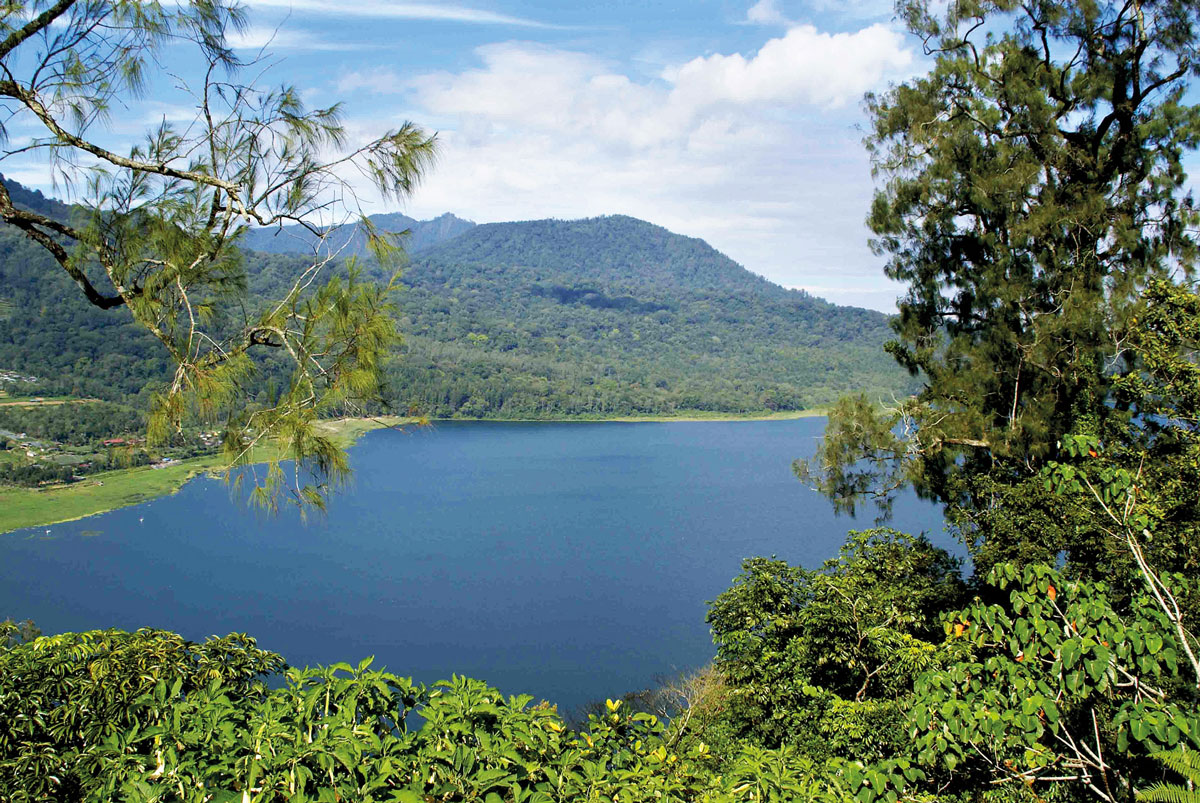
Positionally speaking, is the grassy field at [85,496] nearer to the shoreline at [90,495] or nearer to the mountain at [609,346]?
the shoreline at [90,495]

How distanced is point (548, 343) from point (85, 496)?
61079mm

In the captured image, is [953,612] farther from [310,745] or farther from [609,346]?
[609,346]

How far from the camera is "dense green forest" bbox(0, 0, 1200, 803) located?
158 cm

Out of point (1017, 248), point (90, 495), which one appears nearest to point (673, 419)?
point (90, 495)

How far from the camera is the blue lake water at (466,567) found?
18234mm

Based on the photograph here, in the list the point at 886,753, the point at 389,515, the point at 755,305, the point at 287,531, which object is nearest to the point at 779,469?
the point at 389,515

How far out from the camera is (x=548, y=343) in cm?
9038

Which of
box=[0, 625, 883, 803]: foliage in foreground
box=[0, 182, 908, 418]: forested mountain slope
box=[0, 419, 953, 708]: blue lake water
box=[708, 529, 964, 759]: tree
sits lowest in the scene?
box=[0, 419, 953, 708]: blue lake water

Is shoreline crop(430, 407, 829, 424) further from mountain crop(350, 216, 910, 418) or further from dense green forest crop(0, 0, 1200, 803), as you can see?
dense green forest crop(0, 0, 1200, 803)

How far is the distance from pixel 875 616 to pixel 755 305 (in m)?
113

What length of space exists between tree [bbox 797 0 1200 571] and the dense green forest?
2 cm

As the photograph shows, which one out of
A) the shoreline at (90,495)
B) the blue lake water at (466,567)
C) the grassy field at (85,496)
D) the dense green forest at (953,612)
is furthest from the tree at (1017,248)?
the grassy field at (85,496)

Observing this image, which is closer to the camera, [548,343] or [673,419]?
[673,419]

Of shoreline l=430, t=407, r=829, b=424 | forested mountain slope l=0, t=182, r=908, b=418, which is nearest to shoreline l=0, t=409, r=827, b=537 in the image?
forested mountain slope l=0, t=182, r=908, b=418
